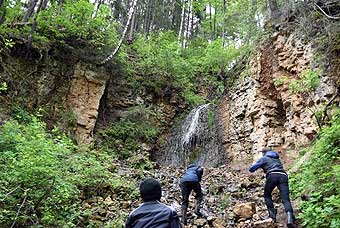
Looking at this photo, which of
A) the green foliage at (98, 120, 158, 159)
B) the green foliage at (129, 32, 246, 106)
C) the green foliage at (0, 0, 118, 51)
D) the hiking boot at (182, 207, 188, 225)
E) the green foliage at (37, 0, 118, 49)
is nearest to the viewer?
the hiking boot at (182, 207, 188, 225)

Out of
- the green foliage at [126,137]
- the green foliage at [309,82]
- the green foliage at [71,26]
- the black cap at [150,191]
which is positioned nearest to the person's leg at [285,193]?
the black cap at [150,191]

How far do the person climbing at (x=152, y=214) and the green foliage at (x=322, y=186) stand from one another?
2.64 metres

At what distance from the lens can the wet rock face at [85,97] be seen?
1405 centimetres

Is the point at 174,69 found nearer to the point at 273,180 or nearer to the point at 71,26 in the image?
the point at 71,26

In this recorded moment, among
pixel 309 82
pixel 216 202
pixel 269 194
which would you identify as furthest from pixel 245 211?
pixel 309 82

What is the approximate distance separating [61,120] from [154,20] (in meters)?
15.2

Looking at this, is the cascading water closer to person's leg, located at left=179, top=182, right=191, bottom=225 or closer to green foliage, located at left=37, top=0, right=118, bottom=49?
green foliage, located at left=37, top=0, right=118, bottom=49

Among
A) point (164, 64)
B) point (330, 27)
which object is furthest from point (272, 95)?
point (164, 64)

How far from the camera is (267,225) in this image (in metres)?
6.21

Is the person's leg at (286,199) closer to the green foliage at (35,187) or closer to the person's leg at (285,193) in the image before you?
the person's leg at (285,193)

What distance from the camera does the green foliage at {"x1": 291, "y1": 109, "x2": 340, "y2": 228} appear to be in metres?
5.25

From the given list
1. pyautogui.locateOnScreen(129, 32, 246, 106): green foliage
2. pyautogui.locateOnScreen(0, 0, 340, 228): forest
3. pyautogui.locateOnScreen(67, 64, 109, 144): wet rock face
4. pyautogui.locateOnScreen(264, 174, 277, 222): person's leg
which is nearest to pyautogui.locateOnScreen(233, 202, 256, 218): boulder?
pyautogui.locateOnScreen(0, 0, 340, 228): forest

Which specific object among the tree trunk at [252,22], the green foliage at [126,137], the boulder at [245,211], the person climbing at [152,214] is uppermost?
the tree trunk at [252,22]

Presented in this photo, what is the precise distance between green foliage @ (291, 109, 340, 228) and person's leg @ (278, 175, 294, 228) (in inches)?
8.3
